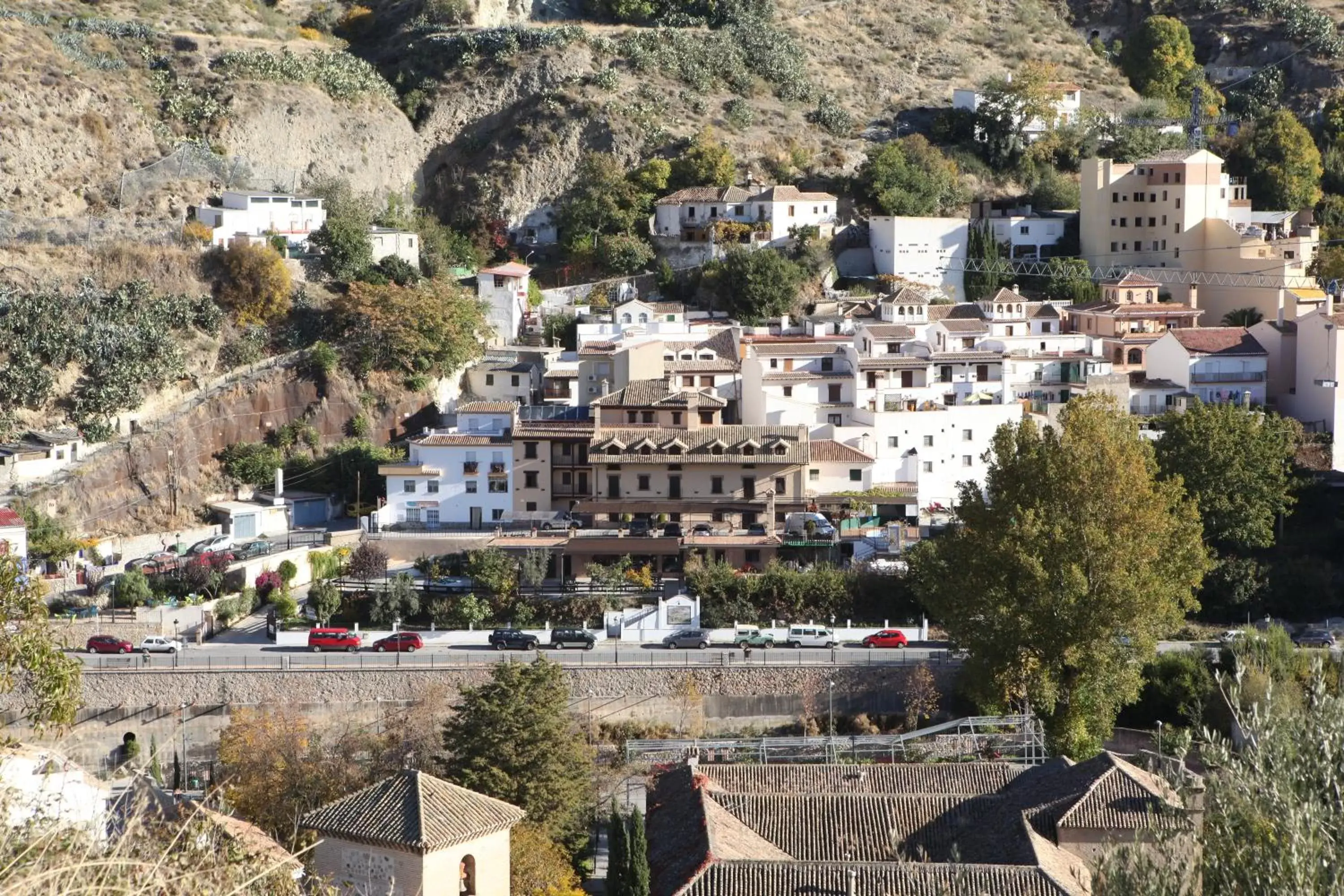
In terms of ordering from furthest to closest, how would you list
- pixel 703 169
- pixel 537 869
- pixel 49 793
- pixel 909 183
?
pixel 703 169
pixel 909 183
pixel 537 869
pixel 49 793

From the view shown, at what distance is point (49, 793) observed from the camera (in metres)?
19.4

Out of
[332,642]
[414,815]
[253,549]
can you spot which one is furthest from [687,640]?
[414,815]

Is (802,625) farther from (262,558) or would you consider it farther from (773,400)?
(262,558)

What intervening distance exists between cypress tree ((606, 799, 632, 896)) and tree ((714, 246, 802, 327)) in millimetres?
30630

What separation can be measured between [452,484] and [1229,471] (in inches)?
717

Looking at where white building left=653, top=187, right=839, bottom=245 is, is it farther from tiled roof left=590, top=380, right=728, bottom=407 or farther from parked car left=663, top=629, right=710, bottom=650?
parked car left=663, top=629, right=710, bottom=650

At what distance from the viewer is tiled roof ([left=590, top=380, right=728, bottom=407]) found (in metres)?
47.7

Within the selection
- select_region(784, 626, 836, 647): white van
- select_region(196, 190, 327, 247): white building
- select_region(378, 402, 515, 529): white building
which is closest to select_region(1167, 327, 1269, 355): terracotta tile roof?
select_region(784, 626, 836, 647): white van

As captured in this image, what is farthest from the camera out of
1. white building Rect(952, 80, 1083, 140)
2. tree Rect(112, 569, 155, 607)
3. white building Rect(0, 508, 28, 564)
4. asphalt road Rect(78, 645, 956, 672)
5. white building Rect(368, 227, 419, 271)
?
white building Rect(952, 80, 1083, 140)

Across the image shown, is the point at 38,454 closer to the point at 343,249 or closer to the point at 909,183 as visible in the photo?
the point at 343,249

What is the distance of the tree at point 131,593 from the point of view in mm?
42938

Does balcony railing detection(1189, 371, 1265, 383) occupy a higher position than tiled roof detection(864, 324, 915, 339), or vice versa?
tiled roof detection(864, 324, 915, 339)

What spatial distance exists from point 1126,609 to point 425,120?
39049mm

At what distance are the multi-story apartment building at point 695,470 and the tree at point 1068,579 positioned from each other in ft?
26.6
